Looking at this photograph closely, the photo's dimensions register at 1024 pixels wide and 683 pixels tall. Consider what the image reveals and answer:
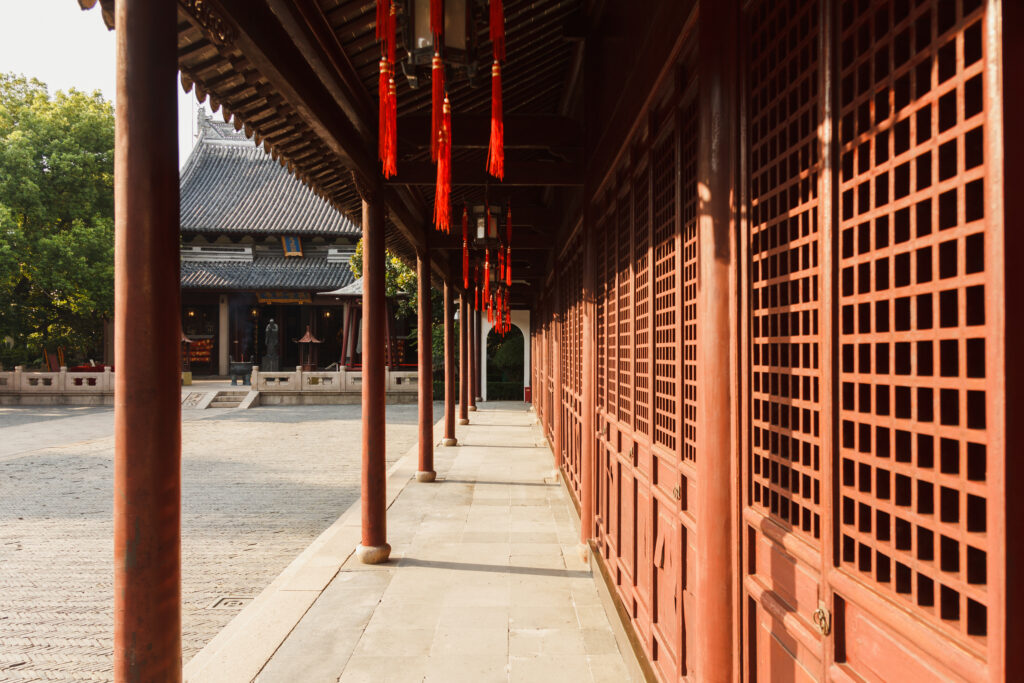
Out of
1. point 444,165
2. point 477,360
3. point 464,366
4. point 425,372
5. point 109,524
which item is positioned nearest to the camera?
point 444,165

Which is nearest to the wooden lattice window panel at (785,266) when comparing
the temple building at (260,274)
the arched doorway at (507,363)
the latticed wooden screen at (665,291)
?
the latticed wooden screen at (665,291)

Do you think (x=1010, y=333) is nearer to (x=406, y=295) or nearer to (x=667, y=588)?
(x=667, y=588)

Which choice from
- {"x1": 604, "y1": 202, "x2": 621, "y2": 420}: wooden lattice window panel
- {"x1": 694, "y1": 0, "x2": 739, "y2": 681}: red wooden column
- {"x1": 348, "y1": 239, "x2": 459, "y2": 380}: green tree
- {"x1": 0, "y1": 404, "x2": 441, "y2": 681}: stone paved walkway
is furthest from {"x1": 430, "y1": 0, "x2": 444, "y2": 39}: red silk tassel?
{"x1": 348, "y1": 239, "x2": 459, "y2": 380}: green tree

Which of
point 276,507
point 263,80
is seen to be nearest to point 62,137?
point 276,507

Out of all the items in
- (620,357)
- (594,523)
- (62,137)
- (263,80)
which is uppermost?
(62,137)

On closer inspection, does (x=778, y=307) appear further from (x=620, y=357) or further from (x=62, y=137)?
(x=62, y=137)

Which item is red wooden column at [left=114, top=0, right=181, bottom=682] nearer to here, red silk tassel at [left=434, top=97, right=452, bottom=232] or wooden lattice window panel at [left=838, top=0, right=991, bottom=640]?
red silk tassel at [left=434, top=97, right=452, bottom=232]

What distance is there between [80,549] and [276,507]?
7.31 ft

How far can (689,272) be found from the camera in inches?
100

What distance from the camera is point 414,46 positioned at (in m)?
2.26

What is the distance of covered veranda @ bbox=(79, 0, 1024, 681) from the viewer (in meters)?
1.02

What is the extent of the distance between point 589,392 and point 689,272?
2931 millimetres

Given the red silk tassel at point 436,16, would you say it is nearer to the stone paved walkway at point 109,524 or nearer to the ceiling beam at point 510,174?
the ceiling beam at point 510,174

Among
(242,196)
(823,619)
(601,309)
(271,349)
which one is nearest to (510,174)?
(601,309)
